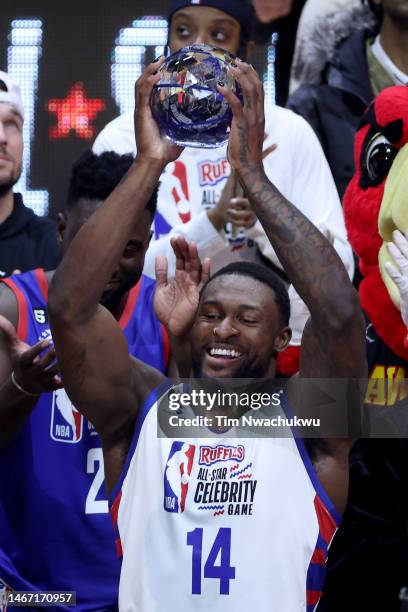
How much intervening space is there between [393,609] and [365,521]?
0.27 metres

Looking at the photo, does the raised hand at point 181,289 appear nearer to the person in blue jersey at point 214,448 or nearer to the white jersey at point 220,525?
the person in blue jersey at point 214,448

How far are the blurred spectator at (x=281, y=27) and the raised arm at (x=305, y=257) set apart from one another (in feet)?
6.52

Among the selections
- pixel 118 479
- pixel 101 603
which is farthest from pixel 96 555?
pixel 118 479

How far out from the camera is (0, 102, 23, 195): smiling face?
175 inches

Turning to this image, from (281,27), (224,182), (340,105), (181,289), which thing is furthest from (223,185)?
(181,289)

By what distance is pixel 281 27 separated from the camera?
17.0 feet

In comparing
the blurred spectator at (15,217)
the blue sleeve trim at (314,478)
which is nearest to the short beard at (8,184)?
the blurred spectator at (15,217)

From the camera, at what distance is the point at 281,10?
5199 millimetres

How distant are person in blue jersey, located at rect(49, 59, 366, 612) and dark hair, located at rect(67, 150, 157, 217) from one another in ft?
2.39

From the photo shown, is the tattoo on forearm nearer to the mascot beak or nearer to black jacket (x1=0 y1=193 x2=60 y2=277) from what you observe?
the mascot beak

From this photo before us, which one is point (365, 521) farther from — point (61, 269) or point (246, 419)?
point (61, 269)

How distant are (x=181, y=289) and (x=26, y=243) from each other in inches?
39.8

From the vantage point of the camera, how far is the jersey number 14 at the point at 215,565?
3133 millimetres

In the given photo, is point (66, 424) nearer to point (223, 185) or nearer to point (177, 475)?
point (177, 475)
